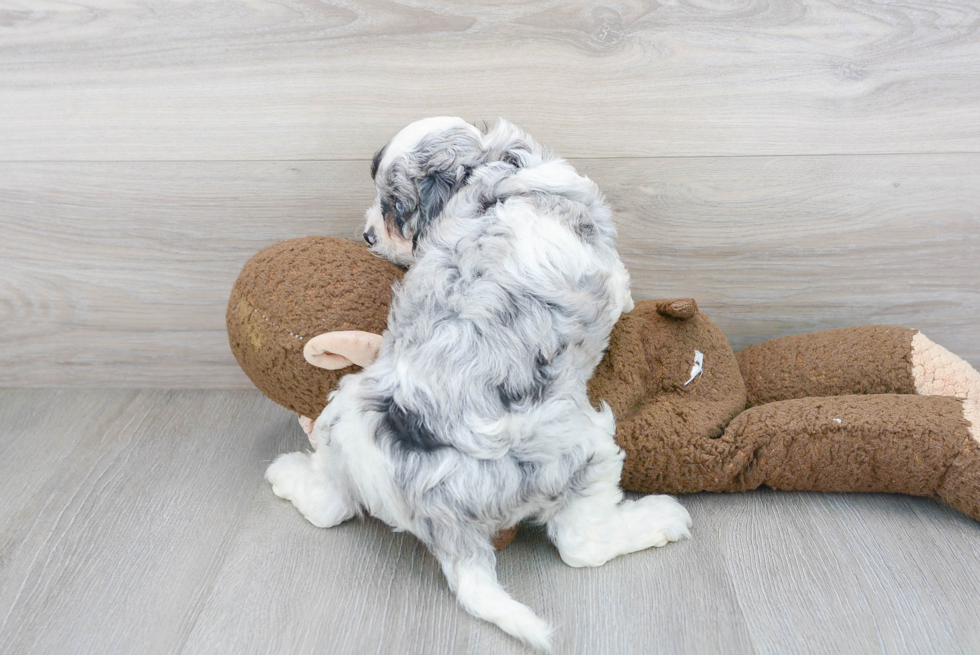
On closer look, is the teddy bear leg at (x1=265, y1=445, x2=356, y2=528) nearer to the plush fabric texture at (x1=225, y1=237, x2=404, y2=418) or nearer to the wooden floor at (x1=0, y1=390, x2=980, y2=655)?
the wooden floor at (x1=0, y1=390, x2=980, y2=655)

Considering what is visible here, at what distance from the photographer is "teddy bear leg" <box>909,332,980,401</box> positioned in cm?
168

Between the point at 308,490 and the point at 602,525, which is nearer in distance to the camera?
the point at 602,525

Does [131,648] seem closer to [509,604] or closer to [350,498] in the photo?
[350,498]

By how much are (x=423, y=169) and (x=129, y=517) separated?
3.38 ft

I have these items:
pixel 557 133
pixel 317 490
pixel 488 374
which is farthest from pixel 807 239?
pixel 317 490

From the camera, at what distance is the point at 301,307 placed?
4.98 ft

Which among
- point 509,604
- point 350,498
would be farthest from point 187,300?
point 509,604

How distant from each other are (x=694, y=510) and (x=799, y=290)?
74cm

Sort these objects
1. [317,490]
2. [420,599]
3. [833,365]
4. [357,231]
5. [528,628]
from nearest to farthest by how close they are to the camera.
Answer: [528,628]
[420,599]
[317,490]
[833,365]
[357,231]

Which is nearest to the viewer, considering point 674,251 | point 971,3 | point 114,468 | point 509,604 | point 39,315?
point 509,604

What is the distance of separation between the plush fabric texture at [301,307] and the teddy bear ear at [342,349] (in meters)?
0.03

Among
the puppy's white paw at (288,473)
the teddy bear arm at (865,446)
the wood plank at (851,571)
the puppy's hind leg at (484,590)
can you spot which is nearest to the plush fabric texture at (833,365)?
the teddy bear arm at (865,446)

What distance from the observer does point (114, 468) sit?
184 cm

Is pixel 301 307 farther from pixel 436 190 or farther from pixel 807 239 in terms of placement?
pixel 807 239
